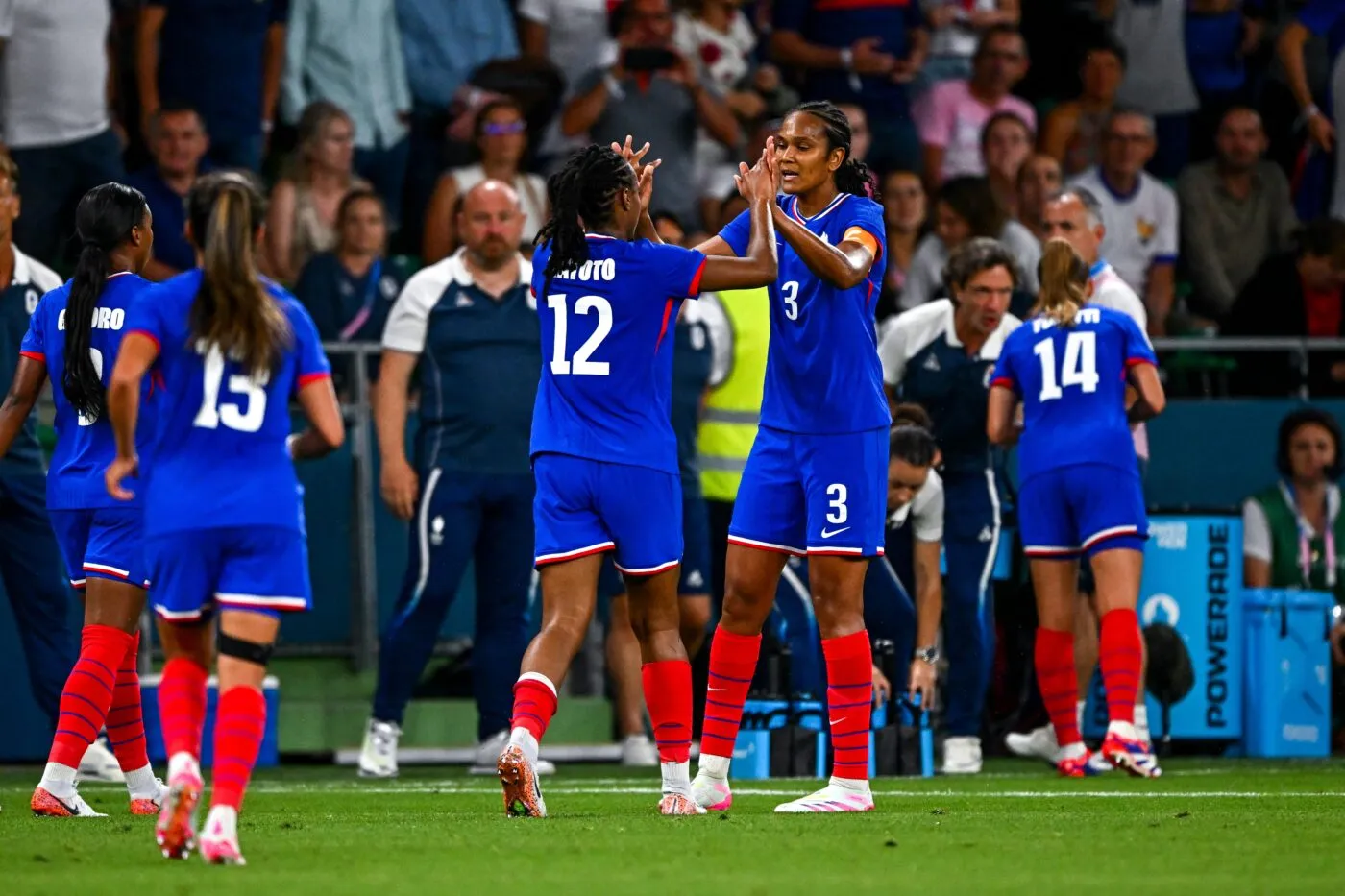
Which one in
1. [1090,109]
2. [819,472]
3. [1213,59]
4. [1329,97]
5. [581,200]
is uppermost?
[1213,59]

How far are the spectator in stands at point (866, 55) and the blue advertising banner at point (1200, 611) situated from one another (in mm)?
3756

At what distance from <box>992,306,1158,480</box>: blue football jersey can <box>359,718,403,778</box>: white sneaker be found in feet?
11.2

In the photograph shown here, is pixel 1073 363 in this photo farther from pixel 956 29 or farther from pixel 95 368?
pixel 956 29

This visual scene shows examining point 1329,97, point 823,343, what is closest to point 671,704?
point 823,343

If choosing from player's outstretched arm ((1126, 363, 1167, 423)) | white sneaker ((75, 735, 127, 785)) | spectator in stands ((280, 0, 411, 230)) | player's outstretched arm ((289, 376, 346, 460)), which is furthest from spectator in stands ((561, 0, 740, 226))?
player's outstretched arm ((289, 376, 346, 460))

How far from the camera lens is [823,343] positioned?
8250mm

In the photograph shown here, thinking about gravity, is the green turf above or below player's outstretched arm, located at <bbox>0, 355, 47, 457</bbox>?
below

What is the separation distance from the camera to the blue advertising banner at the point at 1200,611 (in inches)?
515

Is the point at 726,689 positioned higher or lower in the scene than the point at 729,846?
higher

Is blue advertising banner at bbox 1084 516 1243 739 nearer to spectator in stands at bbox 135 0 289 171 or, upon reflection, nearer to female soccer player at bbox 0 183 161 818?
spectator in stands at bbox 135 0 289 171

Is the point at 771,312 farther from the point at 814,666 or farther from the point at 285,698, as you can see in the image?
the point at 285,698

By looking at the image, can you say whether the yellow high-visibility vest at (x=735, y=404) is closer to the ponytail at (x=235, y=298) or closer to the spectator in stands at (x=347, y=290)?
the spectator in stands at (x=347, y=290)

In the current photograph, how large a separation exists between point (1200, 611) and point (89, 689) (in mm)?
6921

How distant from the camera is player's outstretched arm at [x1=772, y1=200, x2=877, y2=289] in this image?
7.88 meters
